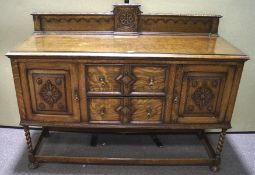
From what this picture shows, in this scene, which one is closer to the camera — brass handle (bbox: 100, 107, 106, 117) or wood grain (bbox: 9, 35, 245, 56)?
wood grain (bbox: 9, 35, 245, 56)

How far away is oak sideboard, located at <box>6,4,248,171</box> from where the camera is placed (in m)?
1.44

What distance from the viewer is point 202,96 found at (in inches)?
61.6

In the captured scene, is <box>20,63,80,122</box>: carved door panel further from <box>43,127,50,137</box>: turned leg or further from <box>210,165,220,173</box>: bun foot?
<box>210,165,220,173</box>: bun foot

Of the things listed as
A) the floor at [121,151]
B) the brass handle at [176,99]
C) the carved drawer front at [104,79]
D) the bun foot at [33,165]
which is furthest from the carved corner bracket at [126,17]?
the bun foot at [33,165]

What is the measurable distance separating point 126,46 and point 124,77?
7.8 inches

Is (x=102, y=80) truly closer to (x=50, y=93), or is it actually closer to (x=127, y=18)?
(x=50, y=93)

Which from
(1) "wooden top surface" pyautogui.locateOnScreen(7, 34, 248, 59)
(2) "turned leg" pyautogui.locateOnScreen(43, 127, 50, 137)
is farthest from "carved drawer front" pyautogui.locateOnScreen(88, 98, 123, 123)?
(2) "turned leg" pyautogui.locateOnScreen(43, 127, 50, 137)

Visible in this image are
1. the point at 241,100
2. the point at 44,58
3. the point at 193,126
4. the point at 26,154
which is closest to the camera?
the point at 44,58

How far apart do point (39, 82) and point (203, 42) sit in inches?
41.0

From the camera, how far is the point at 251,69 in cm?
207

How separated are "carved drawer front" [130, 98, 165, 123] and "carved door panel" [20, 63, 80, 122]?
0.34 metres

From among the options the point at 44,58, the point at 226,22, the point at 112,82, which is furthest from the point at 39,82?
the point at 226,22

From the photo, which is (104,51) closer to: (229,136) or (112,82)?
(112,82)

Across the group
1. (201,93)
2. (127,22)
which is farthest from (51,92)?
(201,93)
